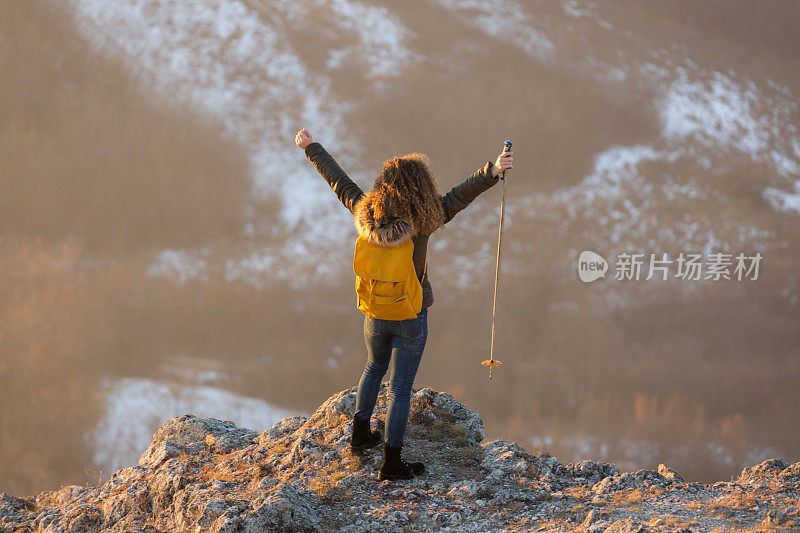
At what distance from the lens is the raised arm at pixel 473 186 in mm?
5797

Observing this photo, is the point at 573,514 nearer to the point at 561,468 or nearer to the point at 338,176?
the point at 561,468

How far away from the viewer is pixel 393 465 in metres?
6.52

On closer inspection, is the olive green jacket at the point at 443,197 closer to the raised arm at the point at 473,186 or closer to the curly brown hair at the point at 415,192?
the raised arm at the point at 473,186

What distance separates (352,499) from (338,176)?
3075 mm

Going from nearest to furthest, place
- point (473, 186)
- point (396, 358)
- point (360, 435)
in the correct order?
point (473, 186) → point (396, 358) → point (360, 435)

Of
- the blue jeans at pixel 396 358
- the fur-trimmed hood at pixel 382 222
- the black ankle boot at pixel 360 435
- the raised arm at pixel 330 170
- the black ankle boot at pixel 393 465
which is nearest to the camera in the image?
the fur-trimmed hood at pixel 382 222

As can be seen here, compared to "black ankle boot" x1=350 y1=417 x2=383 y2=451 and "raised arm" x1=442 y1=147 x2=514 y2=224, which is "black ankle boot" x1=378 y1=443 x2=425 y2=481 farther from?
"raised arm" x1=442 y1=147 x2=514 y2=224

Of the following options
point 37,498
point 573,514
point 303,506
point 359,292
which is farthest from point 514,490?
point 37,498

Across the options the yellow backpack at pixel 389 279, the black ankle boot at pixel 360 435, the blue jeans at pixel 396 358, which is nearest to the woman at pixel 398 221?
the blue jeans at pixel 396 358

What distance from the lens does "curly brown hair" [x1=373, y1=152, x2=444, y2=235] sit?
582cm

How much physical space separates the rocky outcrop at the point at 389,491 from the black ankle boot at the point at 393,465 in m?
0.10

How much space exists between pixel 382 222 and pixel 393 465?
7.97ft

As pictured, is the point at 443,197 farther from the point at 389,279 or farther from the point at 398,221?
the point at 389,279

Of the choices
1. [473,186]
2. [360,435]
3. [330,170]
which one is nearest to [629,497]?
[360,435]
